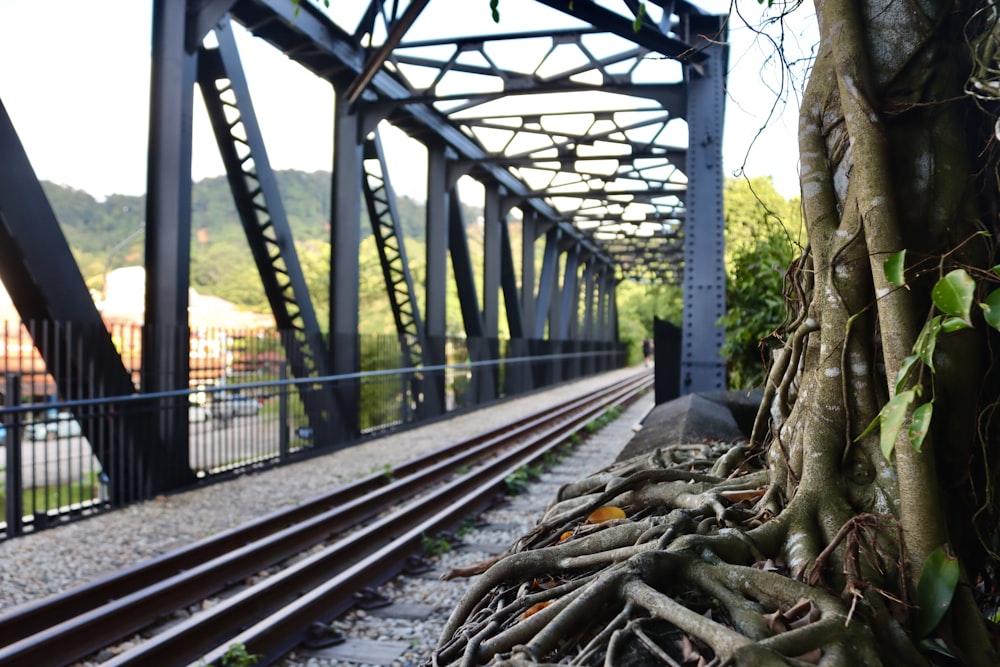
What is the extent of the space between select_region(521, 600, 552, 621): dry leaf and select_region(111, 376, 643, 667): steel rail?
7.81 ft

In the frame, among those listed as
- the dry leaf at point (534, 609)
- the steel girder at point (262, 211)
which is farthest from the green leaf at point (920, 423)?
the steel girder at point (262, 211)

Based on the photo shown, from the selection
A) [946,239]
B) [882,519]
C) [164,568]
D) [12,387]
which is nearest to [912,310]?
[946,239]

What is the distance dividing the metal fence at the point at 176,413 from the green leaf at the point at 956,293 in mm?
6781

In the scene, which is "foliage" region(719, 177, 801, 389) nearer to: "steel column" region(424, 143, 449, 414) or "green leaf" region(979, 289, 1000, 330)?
"green leaf" region(979, 289, 1000, 330)

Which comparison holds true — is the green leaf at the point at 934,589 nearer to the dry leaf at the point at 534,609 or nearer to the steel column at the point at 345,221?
the dry leaf at the point at 534,609

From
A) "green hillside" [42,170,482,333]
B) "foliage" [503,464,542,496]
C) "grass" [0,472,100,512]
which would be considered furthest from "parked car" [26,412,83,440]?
"green hillside" [42,170,482,333]

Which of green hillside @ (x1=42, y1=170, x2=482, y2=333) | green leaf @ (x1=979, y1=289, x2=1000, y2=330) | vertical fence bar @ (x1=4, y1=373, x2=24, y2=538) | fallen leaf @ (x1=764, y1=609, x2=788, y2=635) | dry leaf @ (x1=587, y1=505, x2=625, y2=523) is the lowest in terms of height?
vertical fence bar @ (x1=4, y1=373, x2=24, y2=538)

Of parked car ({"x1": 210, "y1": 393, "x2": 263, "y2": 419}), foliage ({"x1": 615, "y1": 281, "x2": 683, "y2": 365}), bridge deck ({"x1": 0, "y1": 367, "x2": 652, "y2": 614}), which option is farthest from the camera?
foliage ({"x1": 615, "y1": 281, "x2": 683, "y2": 365})

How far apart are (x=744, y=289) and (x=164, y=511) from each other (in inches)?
265

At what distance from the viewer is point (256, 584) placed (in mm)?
4867

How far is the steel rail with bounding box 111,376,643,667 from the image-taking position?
12.6 feet

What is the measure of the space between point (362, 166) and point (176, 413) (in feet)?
21.9

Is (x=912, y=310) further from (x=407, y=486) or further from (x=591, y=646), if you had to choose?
(x=407, y=486)

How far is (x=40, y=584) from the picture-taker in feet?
16.5
